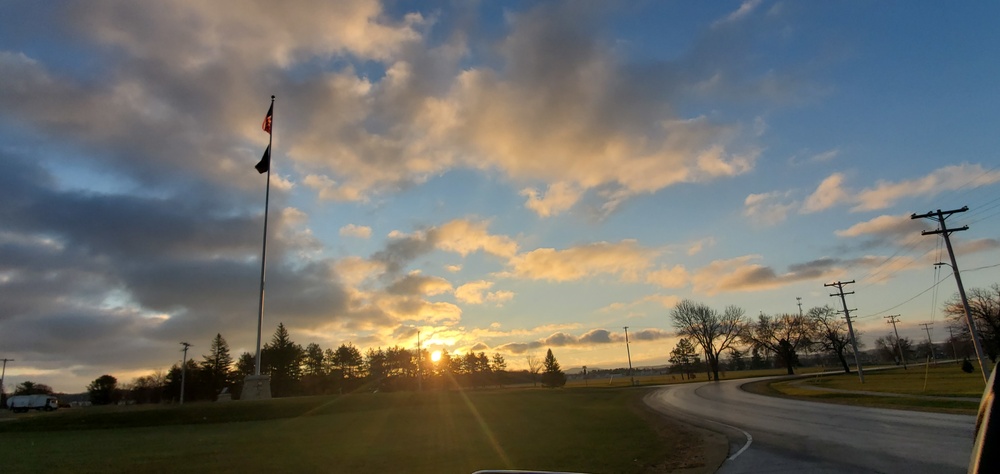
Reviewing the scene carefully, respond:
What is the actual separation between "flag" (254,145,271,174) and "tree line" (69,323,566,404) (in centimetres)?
5287

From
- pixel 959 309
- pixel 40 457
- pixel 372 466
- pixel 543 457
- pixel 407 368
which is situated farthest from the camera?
pixel 407 368

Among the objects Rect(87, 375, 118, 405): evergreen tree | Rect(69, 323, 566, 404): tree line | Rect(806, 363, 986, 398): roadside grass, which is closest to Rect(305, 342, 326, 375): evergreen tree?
Rect(69, 323, 566, 404): tree line

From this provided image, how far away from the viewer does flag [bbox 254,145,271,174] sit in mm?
36969

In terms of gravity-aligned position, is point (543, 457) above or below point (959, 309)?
below

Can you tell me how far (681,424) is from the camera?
86.0 ft

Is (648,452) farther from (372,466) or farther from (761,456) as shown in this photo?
(372,466)

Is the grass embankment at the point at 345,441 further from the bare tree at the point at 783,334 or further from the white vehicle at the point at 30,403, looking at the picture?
the bare tree at the point at 783,334

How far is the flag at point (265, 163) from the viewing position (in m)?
37.0

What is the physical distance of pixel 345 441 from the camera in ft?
67.3

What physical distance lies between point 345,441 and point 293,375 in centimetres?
8880

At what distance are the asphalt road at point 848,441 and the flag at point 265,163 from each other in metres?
32.4

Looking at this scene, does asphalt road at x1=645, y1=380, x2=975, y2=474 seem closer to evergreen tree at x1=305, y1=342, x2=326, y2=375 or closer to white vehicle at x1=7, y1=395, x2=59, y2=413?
white vehicle at x1=7, y1=395, x2=59, y2=413

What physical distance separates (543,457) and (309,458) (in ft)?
24.7

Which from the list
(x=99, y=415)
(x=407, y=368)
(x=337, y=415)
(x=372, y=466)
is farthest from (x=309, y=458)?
(x=407, y=368)
